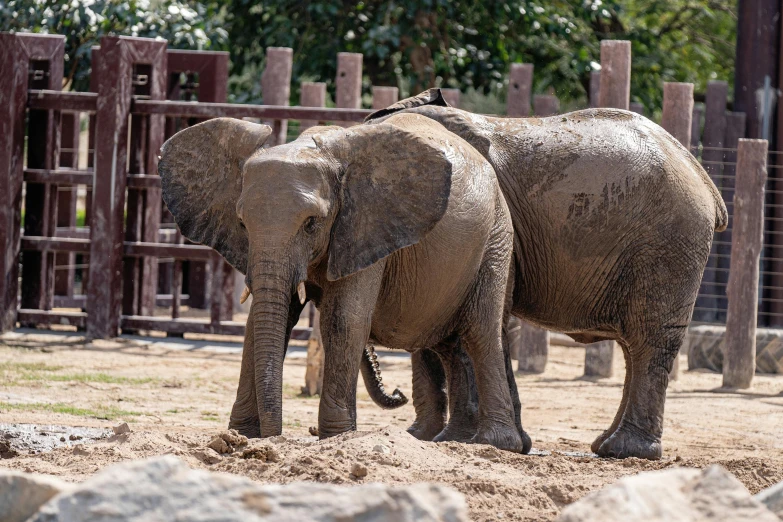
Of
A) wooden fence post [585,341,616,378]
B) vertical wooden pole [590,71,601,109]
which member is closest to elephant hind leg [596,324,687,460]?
wooden fence post [585,341,616,378]

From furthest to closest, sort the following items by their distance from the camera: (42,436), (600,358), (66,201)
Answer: (66,201)
(600,358)
(42,436)

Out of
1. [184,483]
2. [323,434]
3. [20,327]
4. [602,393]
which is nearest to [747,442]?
[602,393]

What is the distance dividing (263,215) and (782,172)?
9002 millimetres

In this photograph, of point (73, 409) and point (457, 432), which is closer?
point (457, 432)

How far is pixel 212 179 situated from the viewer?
6812 mm

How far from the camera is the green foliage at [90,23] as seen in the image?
49.8 ft

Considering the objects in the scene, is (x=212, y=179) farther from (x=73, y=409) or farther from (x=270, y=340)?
(x=73, y=409)

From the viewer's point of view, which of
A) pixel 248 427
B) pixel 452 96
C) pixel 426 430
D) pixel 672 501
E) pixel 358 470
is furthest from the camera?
pixel 452 96

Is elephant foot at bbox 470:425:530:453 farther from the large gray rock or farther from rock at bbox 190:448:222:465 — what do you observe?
the large gray rock

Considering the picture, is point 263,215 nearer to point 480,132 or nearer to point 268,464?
point 268,464

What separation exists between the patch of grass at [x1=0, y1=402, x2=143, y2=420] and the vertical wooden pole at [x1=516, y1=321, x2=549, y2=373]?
4.08 meters

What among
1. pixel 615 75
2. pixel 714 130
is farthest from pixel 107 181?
pixel 714 130

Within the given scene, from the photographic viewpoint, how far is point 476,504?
17.8 ft

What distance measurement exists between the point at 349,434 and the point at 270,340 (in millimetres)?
554
